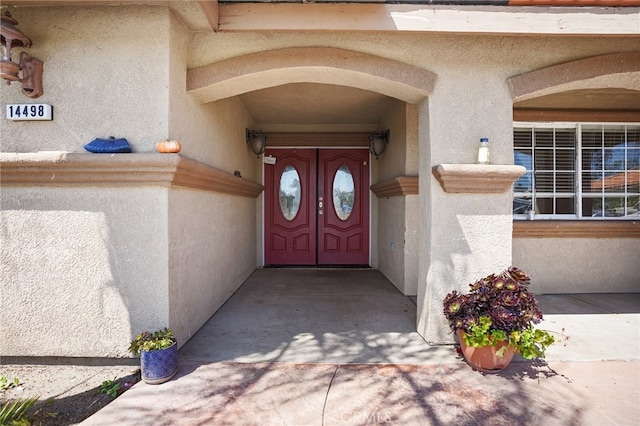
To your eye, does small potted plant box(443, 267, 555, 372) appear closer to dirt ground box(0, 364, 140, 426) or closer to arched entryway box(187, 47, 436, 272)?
arched entryway box(187, 47, 436, 272)

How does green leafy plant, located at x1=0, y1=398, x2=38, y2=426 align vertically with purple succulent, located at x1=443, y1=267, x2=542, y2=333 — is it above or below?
below

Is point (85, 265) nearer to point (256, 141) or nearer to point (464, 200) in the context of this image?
point (464, 200)

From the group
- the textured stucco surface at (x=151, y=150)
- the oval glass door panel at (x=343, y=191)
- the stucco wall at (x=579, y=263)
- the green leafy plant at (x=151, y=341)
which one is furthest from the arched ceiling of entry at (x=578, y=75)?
the oval glass door panel at (x=343, y=191)

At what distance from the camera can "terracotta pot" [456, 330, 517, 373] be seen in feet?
9.28

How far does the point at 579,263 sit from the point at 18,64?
285 inches

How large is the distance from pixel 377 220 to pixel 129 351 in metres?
5.16

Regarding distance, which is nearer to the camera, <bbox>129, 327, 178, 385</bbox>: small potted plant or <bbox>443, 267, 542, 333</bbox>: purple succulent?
<bbox>129, 327, 178, 385</bbox>: small potted plant

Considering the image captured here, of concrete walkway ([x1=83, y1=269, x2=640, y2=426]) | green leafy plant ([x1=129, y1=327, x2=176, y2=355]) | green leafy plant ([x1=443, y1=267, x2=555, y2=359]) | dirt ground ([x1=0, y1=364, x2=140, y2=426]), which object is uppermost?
green leafy plant ([x1=443, y1=267, x2=555, y2=359])

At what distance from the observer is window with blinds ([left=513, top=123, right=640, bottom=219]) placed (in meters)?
5.20

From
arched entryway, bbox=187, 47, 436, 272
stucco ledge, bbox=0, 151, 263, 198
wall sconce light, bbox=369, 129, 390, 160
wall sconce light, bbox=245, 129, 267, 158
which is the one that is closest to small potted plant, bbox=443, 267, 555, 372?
arched entryway, bbox=187, 47, 436, 272

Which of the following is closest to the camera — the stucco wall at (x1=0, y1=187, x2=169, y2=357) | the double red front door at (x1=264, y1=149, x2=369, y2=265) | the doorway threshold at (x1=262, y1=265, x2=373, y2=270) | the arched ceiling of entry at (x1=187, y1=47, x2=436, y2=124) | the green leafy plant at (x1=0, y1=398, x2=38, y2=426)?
the green leafy plant at (x1=0, y1=398, x2=38, y2=426)

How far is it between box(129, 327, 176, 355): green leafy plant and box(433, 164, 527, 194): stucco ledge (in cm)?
287

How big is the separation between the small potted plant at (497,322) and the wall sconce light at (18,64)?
4250 mm

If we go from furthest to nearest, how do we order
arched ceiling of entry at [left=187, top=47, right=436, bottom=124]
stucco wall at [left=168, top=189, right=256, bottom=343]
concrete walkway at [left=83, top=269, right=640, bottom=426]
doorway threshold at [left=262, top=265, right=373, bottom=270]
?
doorway threshold at [left=262, top=265, right=373, bottom=270]
arched ceiling of entry at [left=187, top=47, right=436, bottom=124]
stucco wall at [left=168, top=189, right=256, bottom=343]
concrete walkway at [left=83, top=269, right=640, bottom=426]
